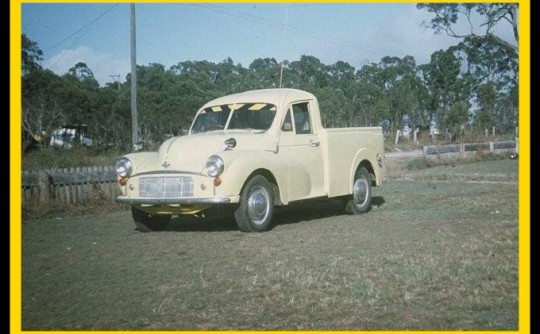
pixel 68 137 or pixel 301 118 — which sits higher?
pixel 68 137

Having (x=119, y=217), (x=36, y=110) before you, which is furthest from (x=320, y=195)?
(x=36, y=110)

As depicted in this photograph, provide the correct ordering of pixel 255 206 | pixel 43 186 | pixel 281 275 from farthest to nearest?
pixel 43 186, pixel 255 206, pixel 281 275

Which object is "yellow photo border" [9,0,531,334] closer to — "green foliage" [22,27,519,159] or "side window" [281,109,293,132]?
"side window" [281,109,293,132]

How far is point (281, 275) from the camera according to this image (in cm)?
522

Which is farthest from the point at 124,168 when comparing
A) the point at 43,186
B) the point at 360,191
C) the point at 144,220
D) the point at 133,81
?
the point at 133,81

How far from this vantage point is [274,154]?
26.5 ft

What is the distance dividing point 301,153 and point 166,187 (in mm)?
2189

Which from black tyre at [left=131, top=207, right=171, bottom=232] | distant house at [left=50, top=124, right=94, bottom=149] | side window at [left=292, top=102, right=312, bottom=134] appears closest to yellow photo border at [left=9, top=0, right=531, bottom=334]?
black tyre at [left=131, top=207, right=171, bottom=232]

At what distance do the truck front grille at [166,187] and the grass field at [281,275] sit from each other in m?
0.60

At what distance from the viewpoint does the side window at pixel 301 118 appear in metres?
8.86
